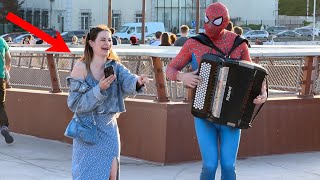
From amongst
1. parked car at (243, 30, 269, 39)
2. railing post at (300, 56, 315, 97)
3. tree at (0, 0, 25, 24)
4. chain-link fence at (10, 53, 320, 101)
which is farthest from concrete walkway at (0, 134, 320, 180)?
tree at (0, 0, 25, 24)

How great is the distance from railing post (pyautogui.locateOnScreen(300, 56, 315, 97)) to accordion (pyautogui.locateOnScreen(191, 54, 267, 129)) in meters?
3.72

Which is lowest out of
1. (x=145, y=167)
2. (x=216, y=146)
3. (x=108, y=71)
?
(x=145, y=167)

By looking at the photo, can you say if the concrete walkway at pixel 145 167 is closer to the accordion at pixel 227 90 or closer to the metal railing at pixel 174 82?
the metal railing at pixel 174 82

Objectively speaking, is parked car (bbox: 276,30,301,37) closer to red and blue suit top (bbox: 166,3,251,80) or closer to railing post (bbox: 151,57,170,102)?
railing post (bbox: 151,57,170,102)

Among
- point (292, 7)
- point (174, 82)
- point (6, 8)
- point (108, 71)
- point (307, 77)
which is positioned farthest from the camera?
point (292, 7)

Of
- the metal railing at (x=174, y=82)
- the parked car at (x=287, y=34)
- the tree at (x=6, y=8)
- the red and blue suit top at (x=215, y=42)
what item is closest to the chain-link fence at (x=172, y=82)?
→ the metal railing at (x=174, y=82)

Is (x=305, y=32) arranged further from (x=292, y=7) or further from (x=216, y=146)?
(x=216, y=146)

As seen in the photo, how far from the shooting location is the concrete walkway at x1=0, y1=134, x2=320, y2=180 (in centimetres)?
830

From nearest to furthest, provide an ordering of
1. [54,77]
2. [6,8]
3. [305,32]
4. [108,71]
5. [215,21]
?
[108,71]
[215,21]
[54,77]
[305,32]
[6,8]

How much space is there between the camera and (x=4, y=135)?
33.9 feet

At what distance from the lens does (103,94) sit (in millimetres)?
5648

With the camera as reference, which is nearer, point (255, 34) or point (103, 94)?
point (103, 94)

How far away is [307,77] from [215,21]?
382 cm

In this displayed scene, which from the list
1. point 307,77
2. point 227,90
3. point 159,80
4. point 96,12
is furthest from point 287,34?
point 227,90
